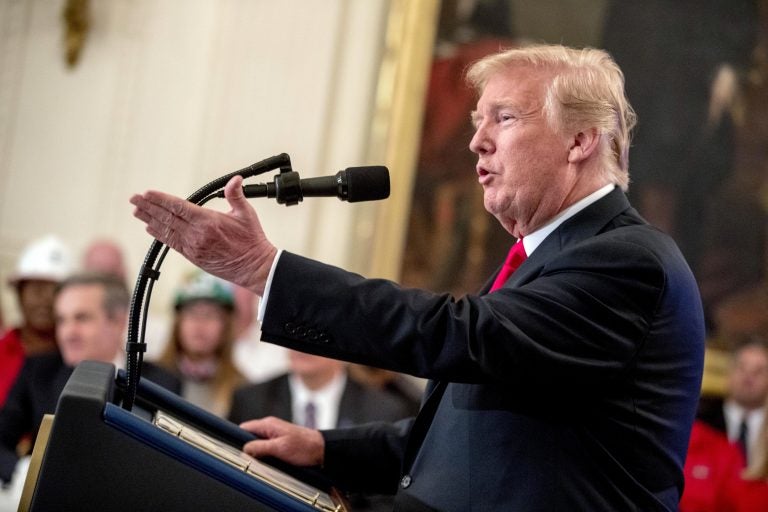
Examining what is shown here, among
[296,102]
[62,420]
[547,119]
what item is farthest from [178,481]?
[296,102]

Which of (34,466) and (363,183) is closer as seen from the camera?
(34,466)

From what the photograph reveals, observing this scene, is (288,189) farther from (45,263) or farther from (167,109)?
(167,109)

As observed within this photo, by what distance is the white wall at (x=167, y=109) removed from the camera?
7.86m

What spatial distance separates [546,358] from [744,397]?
5809 millimetres

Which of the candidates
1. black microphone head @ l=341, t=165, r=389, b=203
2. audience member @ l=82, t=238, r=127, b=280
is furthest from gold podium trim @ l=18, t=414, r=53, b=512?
audience member @ l=82, t=238, r=127, b=280

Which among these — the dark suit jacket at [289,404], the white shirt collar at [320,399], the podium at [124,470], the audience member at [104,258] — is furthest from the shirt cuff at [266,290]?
the audience member at [104,258]

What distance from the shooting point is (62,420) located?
1717 millimetres

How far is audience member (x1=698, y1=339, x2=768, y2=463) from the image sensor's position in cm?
724

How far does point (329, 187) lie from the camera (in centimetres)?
200

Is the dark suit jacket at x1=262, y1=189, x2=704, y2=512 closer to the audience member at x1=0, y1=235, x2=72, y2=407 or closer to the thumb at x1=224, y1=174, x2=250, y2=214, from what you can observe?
the thumb at x1=224, y1=174, x2=250, y2=214

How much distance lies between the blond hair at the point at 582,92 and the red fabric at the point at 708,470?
3.39 metres

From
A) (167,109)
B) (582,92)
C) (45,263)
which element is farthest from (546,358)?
(167,109)

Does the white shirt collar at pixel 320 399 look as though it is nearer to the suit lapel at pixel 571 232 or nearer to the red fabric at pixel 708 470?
the red fabric at pixel 708 470

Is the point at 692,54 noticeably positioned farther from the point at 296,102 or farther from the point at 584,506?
the point at 584,506
